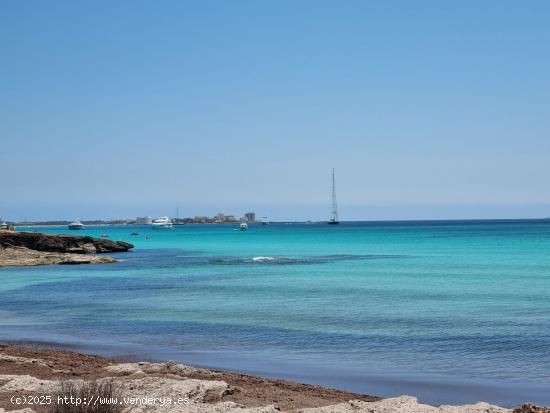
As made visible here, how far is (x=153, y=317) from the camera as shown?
23.7 m

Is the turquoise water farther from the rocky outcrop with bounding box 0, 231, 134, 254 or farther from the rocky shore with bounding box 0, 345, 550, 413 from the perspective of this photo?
the rocky outcrop with bounding box 0, 231, 134, 254

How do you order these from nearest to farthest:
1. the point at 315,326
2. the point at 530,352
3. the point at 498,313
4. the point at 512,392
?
the point at 512,392 < the point at 530,352 < the point at 315,326 < the point at 498,313

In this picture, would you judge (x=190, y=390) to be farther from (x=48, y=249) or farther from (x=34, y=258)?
(x=48, y=249)

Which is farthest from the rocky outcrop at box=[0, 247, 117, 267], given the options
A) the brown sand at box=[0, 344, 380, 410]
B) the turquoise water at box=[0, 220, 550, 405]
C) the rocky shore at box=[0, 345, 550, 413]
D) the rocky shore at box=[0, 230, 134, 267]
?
the rocky shore at box=[0, 345, 550, 413]

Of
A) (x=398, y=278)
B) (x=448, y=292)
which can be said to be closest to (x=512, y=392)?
(x=448, y=292)

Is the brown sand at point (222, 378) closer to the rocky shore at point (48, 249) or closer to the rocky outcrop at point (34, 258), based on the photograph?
the rocky outcrop at point (34, 258)

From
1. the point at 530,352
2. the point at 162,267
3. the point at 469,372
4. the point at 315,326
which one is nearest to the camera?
the point at 469,372

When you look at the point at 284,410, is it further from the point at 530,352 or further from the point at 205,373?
the point at 530,352

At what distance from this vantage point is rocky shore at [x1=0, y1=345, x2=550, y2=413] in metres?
10.6

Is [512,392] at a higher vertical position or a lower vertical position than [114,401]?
lower

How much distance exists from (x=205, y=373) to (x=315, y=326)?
7669mm

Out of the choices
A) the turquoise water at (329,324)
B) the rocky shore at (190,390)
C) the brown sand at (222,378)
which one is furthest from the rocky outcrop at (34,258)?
the rocky shore at (190,390)

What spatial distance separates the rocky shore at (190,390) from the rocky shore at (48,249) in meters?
42.5

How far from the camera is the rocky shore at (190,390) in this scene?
1056 cm
